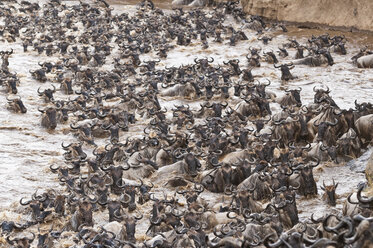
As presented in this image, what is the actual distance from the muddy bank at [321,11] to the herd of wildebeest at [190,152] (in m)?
1.87

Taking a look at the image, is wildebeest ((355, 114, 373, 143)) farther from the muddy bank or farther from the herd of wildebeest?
the muddy bank

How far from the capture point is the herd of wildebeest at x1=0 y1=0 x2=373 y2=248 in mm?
9141

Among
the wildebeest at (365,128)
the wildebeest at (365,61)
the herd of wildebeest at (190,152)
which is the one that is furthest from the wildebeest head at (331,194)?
the wildebeest at (365,61)

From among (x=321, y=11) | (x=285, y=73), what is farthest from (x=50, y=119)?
(x=321, y=11)

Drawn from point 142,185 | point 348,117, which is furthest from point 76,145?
point 348,117

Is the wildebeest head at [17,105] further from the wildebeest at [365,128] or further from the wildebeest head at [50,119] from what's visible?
the wildebeest at [365,128]

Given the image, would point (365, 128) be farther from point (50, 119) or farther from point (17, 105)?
point (17, 105)

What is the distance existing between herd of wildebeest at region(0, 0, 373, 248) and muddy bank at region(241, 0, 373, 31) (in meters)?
1.87

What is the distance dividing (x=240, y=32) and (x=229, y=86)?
7.29 meters

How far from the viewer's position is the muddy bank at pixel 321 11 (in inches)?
914

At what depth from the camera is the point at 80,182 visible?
1166 centimetres

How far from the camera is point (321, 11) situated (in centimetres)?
2494

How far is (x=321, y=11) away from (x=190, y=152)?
14.2m

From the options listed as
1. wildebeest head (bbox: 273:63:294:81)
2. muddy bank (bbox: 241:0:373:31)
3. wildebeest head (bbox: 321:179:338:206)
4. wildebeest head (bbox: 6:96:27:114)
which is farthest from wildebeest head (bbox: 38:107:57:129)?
muddy bank (bbox: 241:0:373:31)
